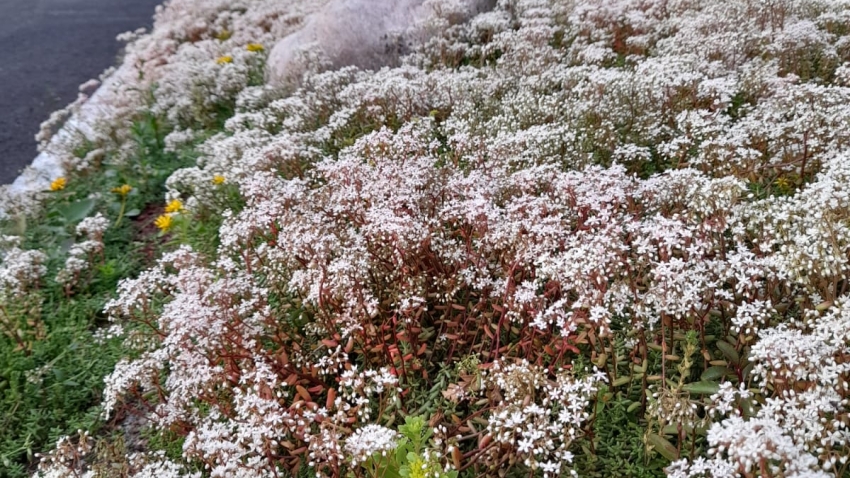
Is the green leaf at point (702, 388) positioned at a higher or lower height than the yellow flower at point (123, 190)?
lower

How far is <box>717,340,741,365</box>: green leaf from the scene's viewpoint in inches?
94.9

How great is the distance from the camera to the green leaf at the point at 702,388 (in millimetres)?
2342

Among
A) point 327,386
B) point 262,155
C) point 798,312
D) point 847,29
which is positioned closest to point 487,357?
point 327,386

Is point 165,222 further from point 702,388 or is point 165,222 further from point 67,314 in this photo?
point 702,388

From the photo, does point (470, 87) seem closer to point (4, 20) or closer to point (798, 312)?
point (798, 312)

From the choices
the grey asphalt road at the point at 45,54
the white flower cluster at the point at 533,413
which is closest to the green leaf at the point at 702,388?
the white flower cluster at the point at 533,413

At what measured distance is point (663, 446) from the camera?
2191 millimetres

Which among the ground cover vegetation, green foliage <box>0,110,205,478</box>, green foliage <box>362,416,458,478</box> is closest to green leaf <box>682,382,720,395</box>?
the ground cover vegetation

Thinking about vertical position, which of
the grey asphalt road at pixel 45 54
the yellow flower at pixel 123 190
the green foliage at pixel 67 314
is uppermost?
the grey asphalt road at pixel 45 54

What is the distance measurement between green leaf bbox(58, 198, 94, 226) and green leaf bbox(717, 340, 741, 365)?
15.0ft

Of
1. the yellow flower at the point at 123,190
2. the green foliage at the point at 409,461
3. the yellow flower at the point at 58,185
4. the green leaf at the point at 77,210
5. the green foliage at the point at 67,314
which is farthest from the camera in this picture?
the yellow flower at the point at 58,185

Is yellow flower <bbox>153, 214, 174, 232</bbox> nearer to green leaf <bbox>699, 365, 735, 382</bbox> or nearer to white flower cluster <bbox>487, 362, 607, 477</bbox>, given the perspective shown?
white flower cluster <bbox>487, 362, 607, 477</bbox>

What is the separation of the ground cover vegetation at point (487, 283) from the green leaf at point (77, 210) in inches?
1.1

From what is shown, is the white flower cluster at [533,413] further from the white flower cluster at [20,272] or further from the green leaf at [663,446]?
the white flower cluster at [20,272]
